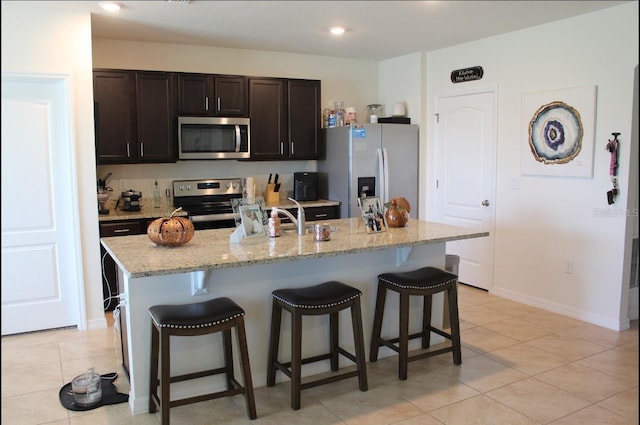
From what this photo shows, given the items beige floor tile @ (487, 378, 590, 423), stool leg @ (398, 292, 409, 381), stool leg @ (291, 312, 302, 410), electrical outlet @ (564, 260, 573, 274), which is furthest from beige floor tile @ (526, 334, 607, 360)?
stool leg @ (291, 312, 302, 410)

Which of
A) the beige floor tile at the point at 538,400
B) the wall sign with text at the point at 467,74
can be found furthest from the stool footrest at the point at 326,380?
the wall sign with text at the point at 467,74

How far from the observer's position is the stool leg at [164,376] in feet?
8.54

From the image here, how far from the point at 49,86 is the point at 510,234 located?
4298 millimetres

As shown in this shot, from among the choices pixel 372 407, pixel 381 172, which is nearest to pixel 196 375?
pixel 372 407

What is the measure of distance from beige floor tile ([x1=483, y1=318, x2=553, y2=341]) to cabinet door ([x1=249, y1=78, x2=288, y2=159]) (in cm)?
284

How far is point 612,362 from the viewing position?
358 cm

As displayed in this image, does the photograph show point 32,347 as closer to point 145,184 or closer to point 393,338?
point 145,184

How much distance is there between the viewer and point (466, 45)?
5395 millimetres

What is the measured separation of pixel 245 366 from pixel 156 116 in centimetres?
309

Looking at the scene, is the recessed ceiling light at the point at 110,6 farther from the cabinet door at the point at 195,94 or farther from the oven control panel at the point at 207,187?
the oven control panel at the point at 207,187

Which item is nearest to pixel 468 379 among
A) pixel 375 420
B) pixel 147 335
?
pixel 375 420

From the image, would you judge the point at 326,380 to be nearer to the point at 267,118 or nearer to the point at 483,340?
the point at 483,340

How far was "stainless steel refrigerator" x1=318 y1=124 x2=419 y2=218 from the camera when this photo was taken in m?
5.56

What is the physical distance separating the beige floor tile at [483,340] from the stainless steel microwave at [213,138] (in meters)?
2.86
